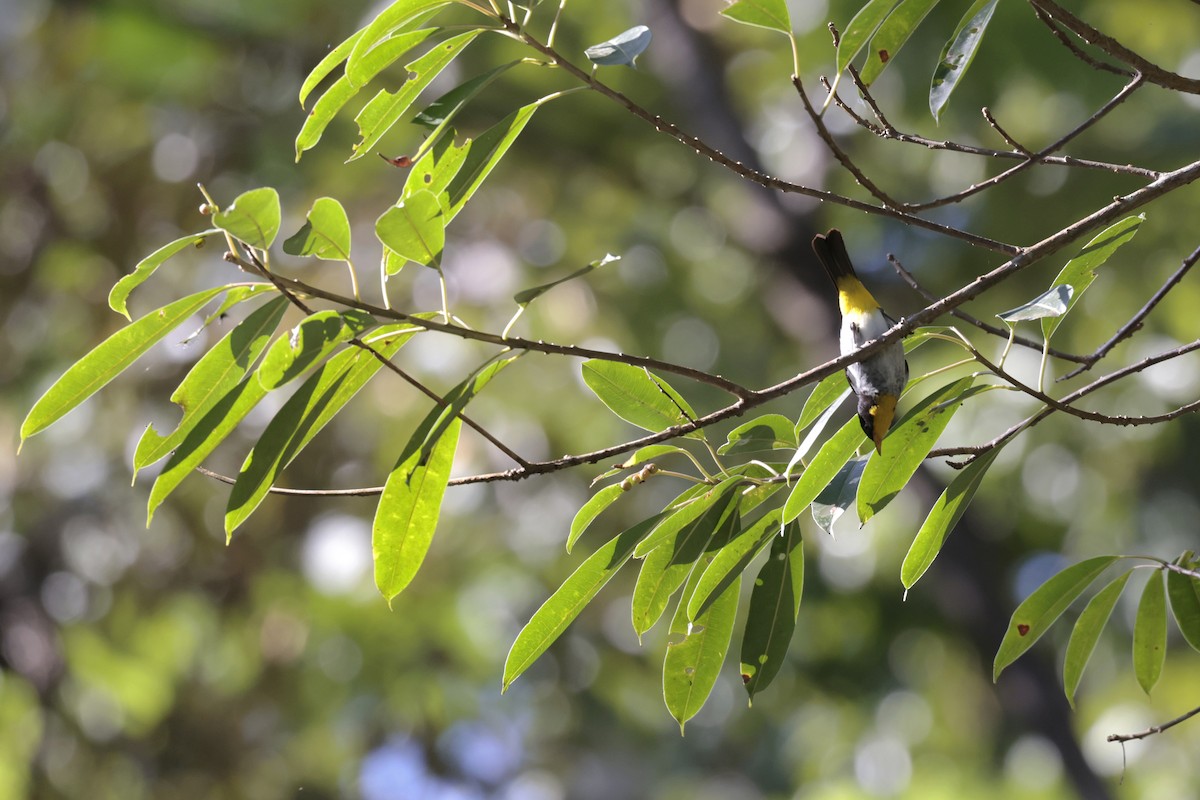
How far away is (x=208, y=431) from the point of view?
1.54 meters

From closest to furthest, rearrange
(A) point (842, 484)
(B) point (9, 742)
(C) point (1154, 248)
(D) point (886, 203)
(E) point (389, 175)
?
(D) point (886, 203) → (A) point (842, 484) → (C) point (1154, 248) → (B) point (9, 742) → (E) point (389, 175)

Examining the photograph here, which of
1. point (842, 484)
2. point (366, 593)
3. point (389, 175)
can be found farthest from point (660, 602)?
point (389, 175)

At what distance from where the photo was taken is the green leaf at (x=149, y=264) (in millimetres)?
1410

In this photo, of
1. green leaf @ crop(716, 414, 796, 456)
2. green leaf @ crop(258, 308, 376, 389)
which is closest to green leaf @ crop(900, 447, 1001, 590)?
green leaf @ crop(716, 414, 796, 456)

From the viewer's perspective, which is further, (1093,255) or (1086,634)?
(1086,634)

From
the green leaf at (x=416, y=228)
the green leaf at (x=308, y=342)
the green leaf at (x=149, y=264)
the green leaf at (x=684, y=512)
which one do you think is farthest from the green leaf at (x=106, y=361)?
the green leaf at (x=684, y=512)

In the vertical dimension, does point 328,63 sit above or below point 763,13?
below

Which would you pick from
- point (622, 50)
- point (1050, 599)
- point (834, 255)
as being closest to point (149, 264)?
point (622, 50)

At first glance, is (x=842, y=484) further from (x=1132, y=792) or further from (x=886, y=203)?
(x=1132, y=792)

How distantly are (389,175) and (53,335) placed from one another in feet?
9.03

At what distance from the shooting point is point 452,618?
27.1 feet

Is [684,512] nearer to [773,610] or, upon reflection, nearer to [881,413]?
[773,610]

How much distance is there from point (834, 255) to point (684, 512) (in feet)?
2.68

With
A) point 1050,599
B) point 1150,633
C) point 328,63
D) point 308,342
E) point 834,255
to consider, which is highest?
point 328,63
